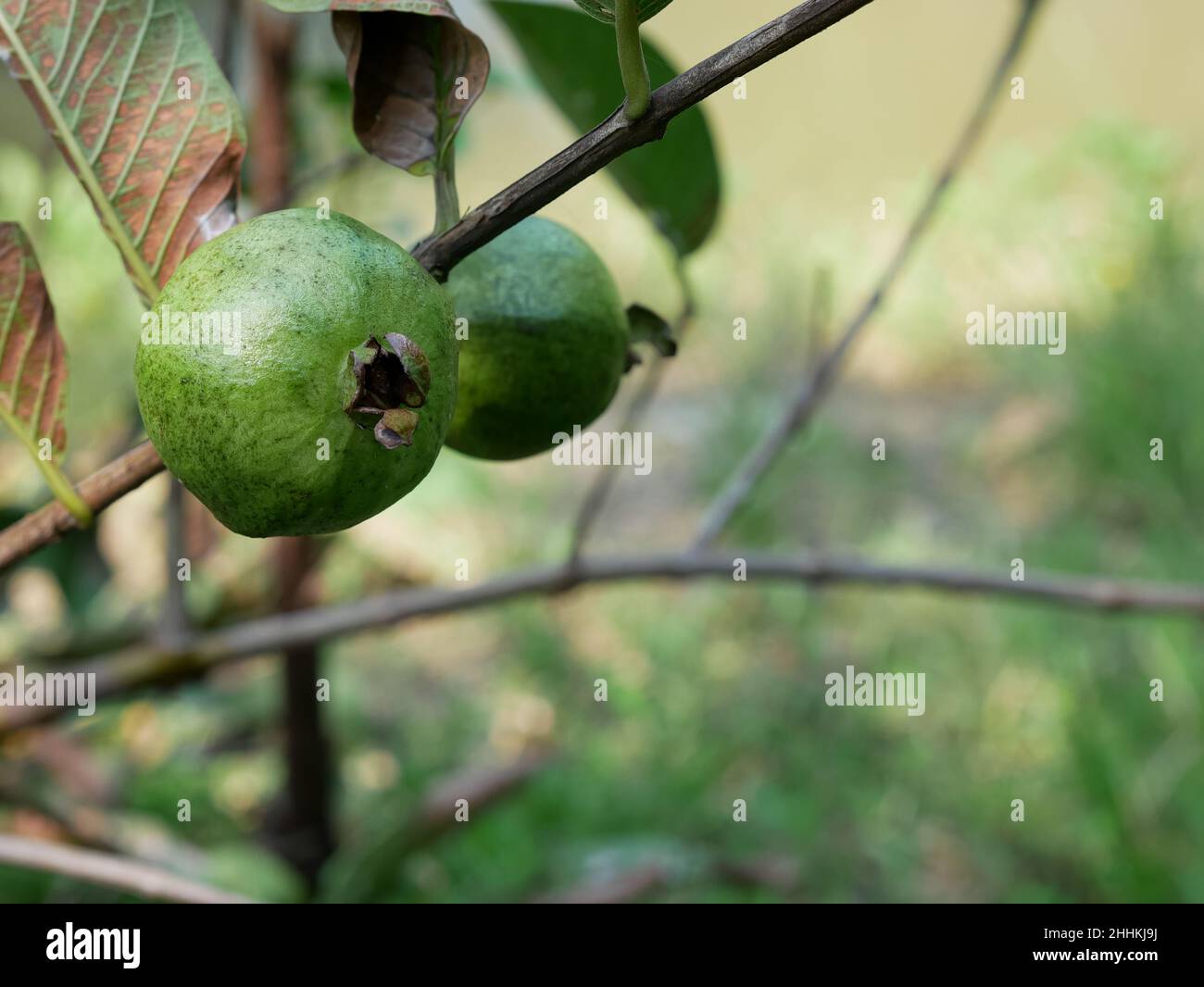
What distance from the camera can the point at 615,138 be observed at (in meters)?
0.44

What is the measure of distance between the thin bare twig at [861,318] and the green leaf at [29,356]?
69 cm

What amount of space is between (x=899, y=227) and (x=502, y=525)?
280 cm

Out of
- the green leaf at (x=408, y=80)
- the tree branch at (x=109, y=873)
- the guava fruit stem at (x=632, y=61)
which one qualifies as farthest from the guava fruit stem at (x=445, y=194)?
the tree branch at (x=109, y=873)

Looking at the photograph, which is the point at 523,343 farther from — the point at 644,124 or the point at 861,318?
the point at 861,318

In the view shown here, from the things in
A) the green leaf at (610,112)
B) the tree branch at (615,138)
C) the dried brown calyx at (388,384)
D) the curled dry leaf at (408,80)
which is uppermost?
the green leaf at (610,112)

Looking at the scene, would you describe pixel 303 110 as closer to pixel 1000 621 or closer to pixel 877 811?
pixel 877 811

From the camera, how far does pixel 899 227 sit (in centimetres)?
557

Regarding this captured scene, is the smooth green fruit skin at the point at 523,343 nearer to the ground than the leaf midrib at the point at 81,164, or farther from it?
nearer to the ground

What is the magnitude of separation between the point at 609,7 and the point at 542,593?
73cm

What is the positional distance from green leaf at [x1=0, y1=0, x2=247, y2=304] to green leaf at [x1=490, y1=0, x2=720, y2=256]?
33 centimetres

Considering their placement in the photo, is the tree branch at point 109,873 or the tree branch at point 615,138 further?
the tree branch at point 109,873

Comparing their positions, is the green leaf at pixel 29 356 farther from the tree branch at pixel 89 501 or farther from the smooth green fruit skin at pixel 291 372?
the smooth green fruit skin at pixel 291 372

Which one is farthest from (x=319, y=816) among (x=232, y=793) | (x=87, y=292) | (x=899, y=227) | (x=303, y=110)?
(x=899, y=227)

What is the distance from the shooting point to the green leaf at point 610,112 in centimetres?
83
